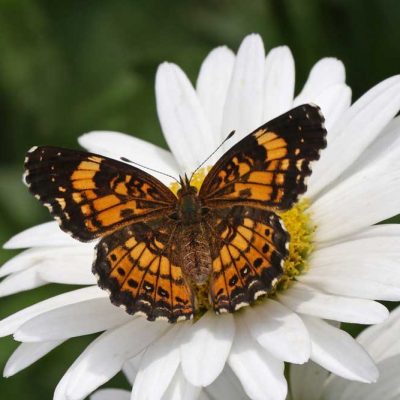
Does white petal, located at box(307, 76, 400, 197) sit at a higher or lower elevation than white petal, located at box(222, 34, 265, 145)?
lower

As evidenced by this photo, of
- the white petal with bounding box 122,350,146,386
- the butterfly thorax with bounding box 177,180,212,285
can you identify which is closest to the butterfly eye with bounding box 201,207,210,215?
the butterfly thorax with bounding box 177,180,212,285

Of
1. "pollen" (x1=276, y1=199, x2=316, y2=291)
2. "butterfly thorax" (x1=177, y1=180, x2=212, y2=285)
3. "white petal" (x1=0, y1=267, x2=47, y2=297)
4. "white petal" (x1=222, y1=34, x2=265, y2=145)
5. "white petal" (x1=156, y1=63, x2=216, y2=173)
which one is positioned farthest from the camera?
"white petal" (x1=156, y1=63, x2=216, y2=173)

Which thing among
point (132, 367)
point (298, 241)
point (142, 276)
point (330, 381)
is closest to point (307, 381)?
point (330, 381)

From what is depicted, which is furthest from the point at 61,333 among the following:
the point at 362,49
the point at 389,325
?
the point at 362,49

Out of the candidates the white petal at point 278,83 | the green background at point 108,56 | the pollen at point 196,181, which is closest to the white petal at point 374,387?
the pollen at point 196,181

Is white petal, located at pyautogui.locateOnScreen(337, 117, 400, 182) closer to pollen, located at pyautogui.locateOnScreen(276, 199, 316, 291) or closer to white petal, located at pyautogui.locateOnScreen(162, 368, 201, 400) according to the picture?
pollen, located at pyautogui.locateOnScreen(276, 199, 316, 291)

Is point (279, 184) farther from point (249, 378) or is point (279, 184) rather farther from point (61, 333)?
point (61, 333)

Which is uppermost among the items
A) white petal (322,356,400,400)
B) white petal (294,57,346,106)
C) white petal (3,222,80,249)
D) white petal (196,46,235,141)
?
white petal (196,46,235,141)

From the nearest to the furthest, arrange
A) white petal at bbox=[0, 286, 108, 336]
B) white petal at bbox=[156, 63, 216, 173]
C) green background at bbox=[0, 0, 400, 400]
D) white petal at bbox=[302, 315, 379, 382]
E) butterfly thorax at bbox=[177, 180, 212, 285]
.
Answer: white petal at bbox=[302, 315, 379, 382] < butterfly thorax at bbox=[177, 180, 212, 285] < white petal at bbox=[0, 286, 108, 336] < white petal at bbox=[156, 63, 216, 173] < green background at bbox=[0, 0, 400, 400]
